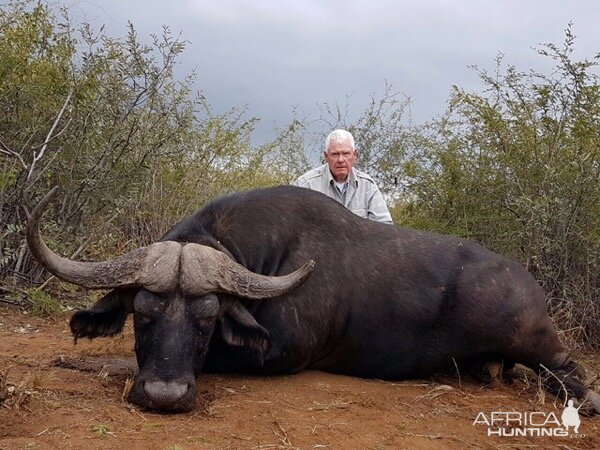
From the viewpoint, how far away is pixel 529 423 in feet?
16.2

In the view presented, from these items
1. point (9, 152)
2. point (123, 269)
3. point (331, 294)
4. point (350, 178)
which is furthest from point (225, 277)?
point (350, 178)

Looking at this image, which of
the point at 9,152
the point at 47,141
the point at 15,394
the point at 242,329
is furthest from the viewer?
the point at 47,141

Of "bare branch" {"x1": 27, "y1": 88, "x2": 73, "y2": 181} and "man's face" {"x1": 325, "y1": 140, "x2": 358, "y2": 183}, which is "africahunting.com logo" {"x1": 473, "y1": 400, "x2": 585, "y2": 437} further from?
"bare branch" {"x1": 27, "y1": 88, "x2": 73, "y2": 181}

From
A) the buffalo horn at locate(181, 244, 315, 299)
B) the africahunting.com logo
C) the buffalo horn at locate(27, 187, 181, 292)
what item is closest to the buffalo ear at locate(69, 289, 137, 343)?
the buffalo horn at locate(27, 187, 181, 292)

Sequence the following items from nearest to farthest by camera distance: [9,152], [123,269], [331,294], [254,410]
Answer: [254,410] < [123,269] < [331,294] < [9,152]

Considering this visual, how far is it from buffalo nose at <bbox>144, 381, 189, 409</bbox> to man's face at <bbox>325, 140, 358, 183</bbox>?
13.2 ft

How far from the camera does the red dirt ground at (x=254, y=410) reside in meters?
3.99

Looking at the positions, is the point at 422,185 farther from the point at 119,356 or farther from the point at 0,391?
the point at 0,391

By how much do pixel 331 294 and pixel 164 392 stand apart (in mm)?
1690

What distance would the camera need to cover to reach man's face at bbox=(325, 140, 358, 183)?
8047 mm

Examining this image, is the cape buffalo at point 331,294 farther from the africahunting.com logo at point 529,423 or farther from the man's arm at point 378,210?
the man's arm at point 378,210

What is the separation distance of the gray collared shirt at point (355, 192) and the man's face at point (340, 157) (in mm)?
102

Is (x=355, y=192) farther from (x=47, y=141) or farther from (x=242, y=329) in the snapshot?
(x=242, y=329)

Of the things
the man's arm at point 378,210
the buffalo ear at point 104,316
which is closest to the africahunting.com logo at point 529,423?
the buffalo ear at point 104,316
